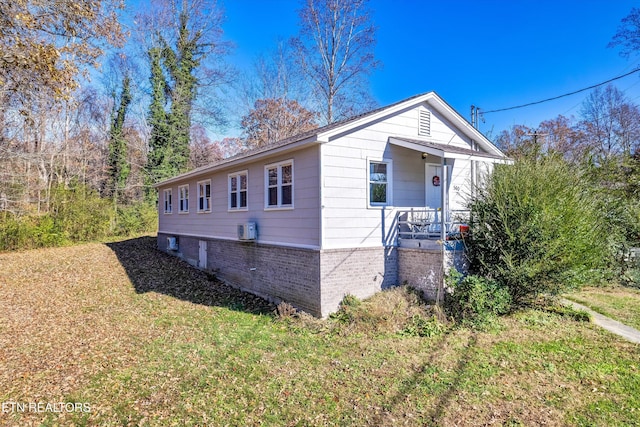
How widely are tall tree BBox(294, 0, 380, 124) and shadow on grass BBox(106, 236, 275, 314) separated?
1332 centimetres

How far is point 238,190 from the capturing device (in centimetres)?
1186

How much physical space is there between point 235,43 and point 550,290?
26237mm

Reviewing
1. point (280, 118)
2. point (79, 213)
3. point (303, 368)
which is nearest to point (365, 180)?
point (303, 368)

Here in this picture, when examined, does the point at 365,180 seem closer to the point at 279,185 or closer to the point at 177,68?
the point at 279,185

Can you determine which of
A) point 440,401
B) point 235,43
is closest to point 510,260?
point 440,401

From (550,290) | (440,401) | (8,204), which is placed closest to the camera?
(440,401)

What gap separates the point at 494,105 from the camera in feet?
72.8

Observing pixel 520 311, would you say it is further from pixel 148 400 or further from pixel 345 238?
pixel 148 400

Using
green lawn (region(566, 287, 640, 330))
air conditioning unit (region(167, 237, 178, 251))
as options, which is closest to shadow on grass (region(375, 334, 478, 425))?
green lawn (region(566, 287, 640, 330))

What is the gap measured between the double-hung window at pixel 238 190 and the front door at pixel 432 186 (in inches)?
212

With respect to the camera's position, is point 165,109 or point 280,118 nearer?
point 165,109

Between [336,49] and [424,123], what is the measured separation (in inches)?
526

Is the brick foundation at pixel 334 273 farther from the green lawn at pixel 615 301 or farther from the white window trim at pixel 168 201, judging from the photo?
the white window trim at pixel 168 201

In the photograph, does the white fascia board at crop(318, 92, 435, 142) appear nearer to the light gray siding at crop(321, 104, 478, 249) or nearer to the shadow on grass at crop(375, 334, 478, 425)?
the light gray siding at crop(321, 104, 478, 249)
